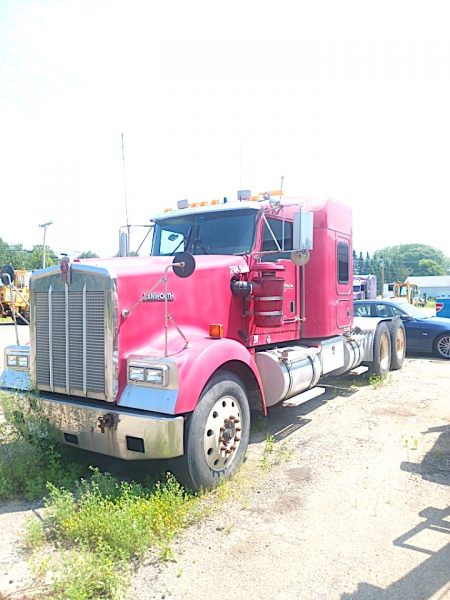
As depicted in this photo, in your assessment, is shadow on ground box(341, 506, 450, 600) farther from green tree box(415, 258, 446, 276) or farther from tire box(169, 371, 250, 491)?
green tree box(415, 258, 446, 276)

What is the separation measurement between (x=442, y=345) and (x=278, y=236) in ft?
26.8

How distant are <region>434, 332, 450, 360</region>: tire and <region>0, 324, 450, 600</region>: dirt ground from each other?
675cm

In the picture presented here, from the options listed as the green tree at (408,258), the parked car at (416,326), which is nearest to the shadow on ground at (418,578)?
the parked car at (416,326)

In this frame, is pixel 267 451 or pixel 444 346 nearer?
pixel 267 451

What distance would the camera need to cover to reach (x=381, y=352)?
955cm

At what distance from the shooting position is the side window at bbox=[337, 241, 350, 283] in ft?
24.7

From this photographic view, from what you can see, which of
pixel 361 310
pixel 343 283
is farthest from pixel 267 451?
pixel 361 310

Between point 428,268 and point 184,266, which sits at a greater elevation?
point 428,268

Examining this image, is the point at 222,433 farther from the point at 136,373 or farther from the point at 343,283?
the point at 343,283

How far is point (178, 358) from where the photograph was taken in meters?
3.93

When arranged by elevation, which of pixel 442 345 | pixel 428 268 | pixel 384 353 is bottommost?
pixel 442 345

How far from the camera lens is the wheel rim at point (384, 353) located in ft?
31.3

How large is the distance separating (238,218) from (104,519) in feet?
12.0

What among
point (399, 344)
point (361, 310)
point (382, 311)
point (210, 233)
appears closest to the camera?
point (210, 233)
